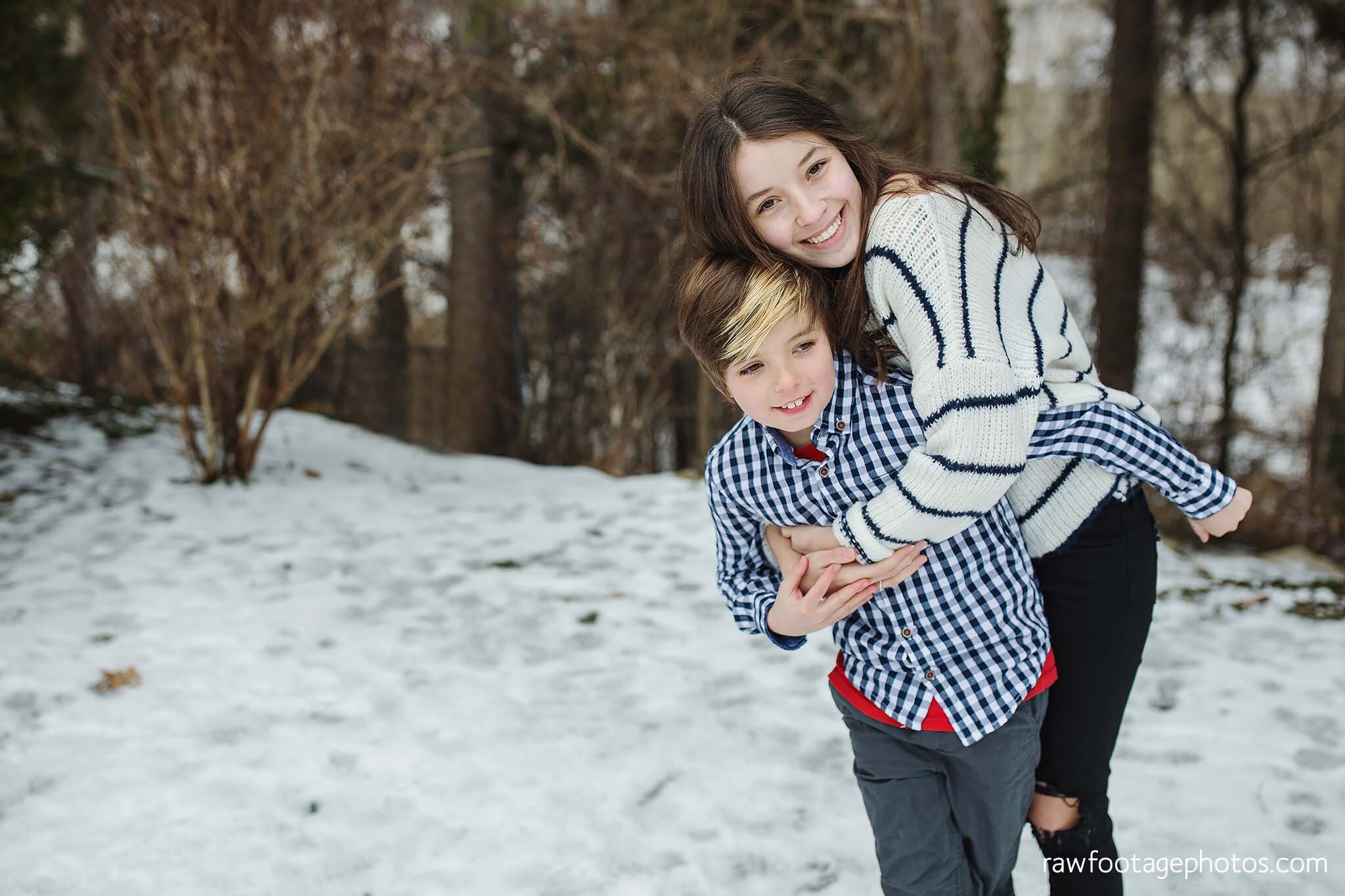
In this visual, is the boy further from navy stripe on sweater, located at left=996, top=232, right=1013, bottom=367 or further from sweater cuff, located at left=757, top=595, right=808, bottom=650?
navy stripe on sweater, located at left=996, top=232, right=1013, bottom=367

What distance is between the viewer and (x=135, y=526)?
4316mm

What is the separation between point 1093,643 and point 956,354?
0.60 metres

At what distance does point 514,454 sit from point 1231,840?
641 centimetres

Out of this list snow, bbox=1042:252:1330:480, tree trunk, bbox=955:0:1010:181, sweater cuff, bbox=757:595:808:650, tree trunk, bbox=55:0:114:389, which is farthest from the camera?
snow, bbox=1042:252:1330:480

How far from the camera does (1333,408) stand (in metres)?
6.97

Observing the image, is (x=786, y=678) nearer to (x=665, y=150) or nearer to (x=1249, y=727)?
(x=1249, y=727)

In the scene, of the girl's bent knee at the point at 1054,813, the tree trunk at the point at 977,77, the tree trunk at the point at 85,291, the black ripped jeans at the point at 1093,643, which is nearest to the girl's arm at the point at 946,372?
the black ripped jeans at the point at 1093,643

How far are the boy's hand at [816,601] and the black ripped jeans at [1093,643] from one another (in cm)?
37

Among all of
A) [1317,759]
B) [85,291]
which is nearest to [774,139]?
[1317,759]

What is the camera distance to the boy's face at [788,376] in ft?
4.81

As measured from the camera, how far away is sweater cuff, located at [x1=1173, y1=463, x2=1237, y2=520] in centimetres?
153

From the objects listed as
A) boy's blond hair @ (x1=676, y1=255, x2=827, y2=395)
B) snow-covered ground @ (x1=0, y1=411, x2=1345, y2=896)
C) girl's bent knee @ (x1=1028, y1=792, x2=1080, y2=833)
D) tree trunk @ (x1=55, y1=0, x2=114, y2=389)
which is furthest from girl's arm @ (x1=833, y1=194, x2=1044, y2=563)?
tree trunk @ (x1=55, y1=0, x2=114, y2=389)

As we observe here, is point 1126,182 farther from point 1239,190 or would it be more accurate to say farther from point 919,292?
point 919,292

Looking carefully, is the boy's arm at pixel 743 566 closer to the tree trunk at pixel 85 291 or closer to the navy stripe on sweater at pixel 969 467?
→ the navy stripe on sweater at pixel 969 467
